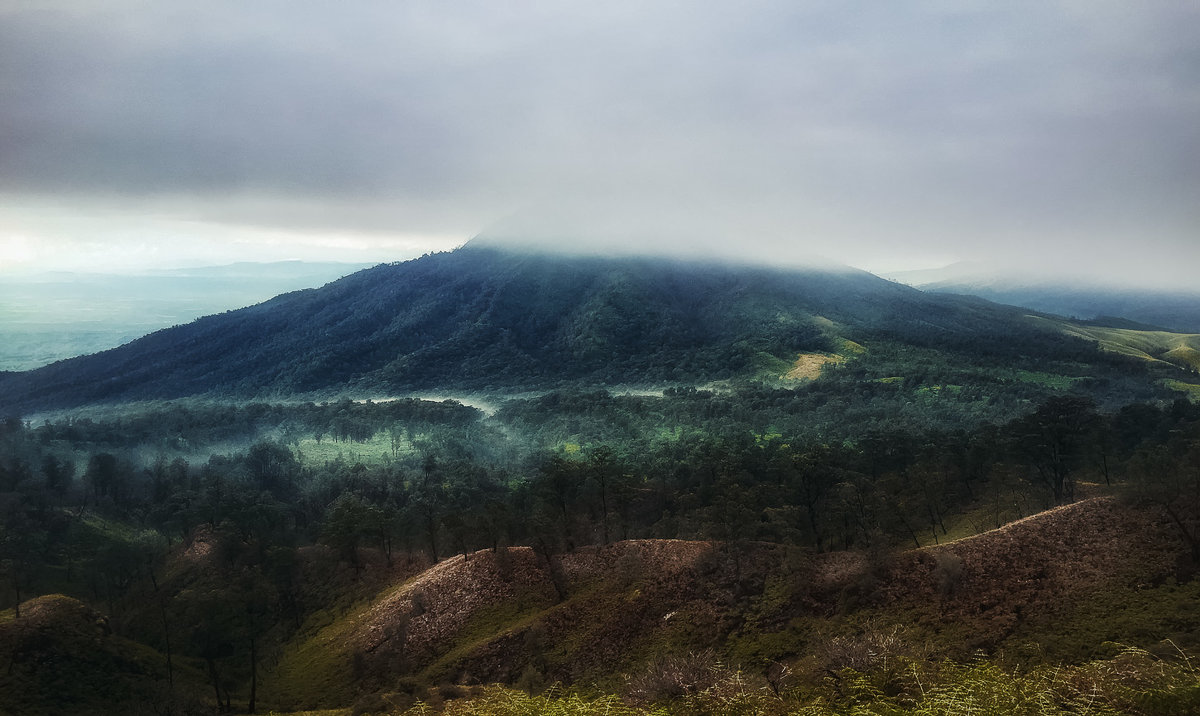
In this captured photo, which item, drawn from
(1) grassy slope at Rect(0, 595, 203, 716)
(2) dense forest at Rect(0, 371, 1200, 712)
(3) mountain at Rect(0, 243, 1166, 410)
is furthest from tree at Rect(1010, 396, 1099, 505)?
(3) mountain at Rect(0, 243, 1166, 410)

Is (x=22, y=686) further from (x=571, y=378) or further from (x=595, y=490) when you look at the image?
(x=571, y=378)

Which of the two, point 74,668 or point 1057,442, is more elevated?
point 1057,442

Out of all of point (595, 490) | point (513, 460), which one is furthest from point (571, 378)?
point (595, 490)

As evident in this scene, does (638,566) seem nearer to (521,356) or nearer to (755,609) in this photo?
(755,609)

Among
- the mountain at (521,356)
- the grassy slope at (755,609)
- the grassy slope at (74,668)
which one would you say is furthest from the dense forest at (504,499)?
the mountain at (521,356)

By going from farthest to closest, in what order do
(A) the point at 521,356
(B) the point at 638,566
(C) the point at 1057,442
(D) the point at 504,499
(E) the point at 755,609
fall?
(A) the point at 521,356
(D) the point at 504,499
(C) the point at 1057,442
(B) the point at 638,566
(E) the point at 755,609

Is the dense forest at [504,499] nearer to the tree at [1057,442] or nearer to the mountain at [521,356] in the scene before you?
the tree at [1057,442]

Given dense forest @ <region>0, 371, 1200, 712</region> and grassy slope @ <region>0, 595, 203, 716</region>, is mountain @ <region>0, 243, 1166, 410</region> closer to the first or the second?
dense forest @ <region>0, 371, 1200, 712</region>

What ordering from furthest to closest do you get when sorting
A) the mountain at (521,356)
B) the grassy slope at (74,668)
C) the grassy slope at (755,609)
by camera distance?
the mountain at (521,356)
the grassy slope at (74,668)
the grassy slope at (755,609)

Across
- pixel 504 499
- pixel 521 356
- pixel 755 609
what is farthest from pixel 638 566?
pixel 521 356
